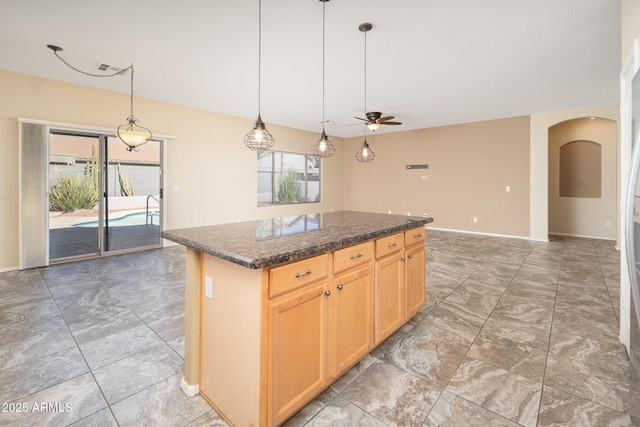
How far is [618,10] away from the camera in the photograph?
2615mm

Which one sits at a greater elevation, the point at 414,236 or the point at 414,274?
the point at 414,236

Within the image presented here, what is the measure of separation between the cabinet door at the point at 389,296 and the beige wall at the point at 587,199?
6689 mm

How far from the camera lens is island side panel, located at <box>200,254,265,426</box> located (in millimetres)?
1337

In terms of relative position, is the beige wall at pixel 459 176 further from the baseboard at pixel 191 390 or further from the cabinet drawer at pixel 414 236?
the baseboard at pixel 191 390

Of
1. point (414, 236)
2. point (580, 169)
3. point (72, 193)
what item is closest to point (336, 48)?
point (414, 236)

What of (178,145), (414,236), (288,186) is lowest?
(414,236)

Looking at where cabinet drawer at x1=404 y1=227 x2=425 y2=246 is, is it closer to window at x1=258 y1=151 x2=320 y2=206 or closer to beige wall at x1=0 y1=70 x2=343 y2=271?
beige wall at x1=0 y1=70 x2=343 y2=271

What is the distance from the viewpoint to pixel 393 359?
6.77ft

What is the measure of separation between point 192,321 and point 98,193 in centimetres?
435

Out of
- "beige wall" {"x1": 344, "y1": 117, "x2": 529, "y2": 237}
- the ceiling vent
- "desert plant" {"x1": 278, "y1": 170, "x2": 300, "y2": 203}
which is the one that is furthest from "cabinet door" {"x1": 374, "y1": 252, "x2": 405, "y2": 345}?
"desert plant" {"x1": 278, "y1": 170, "x2": 300, "y2": 203}

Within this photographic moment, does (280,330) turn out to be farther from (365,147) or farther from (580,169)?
(580,169)

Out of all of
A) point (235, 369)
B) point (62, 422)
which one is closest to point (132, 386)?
point (62, 422)

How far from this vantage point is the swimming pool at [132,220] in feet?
15.9

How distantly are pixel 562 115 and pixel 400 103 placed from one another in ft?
10.9
